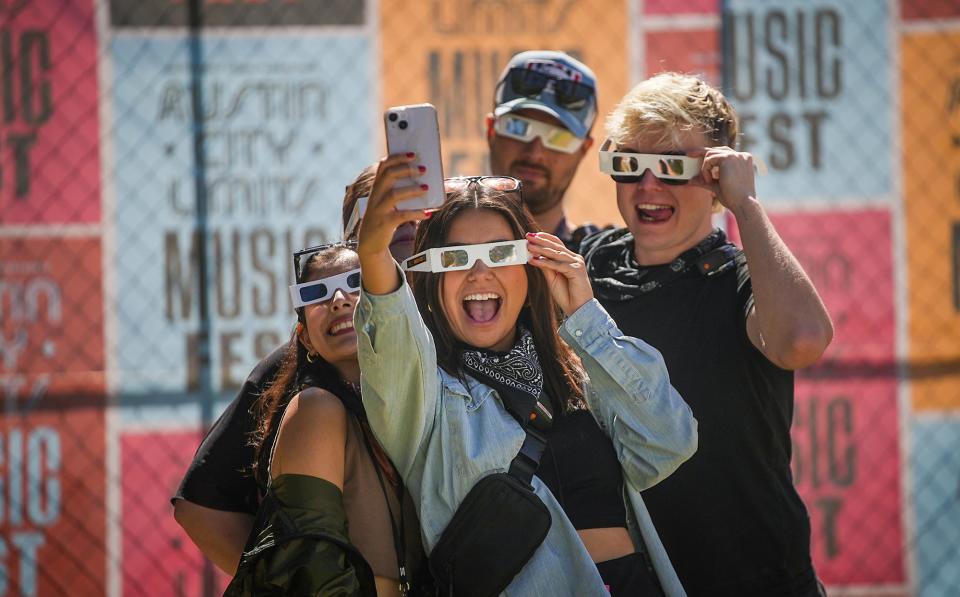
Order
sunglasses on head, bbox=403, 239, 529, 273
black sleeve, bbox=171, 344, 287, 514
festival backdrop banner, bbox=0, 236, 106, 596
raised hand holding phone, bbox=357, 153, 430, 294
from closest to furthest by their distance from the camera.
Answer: raised hand holding phone, bbox=357, 153, 430, 294 → sunglasses on head, bbox=403, 239, 529, 273 → black sleeve, bbox=171, 344, 287, 514 → festival backdrop banner, bbox=0, 236, 106, 596

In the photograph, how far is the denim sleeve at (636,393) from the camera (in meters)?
A: 1.88

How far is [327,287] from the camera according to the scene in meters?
2.08

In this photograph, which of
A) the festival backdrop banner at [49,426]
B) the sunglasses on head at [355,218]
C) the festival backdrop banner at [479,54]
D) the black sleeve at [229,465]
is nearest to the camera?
the black sleeve at [229,465]

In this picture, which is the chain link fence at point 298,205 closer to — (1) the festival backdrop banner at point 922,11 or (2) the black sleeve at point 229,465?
(1) the festival backdrop banner at point 922,11

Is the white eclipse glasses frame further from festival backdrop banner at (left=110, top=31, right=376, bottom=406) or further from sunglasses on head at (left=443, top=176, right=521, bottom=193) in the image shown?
festival backdrop banner at (left=110, top=31, right=376, bottom=406)

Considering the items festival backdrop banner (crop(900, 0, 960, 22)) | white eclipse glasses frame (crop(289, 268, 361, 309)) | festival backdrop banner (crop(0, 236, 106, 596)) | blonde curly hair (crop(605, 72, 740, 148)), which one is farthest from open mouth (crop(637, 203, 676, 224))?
festival backdrop banner (crop(900, 0, 960, 22))

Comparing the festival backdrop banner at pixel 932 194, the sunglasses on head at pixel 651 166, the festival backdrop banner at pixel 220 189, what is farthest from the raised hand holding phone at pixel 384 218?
the festival backdrop banner at pixel 932 194

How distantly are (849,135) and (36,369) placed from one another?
316 centimetres

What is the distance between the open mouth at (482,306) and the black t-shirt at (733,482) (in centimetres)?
46

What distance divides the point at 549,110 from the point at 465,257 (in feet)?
3.22

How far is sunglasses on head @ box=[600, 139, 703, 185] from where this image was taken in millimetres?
2277

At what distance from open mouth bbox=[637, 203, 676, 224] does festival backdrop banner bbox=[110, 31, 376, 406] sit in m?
1.85

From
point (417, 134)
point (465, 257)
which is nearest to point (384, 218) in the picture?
point (417, 134)

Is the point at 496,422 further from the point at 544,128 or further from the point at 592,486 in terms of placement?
the point at 544,128
